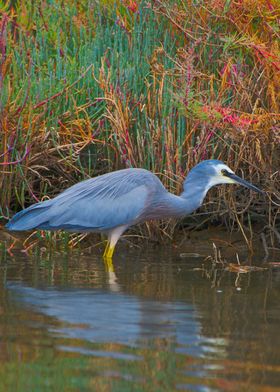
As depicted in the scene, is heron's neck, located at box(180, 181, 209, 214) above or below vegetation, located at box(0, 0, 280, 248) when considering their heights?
below

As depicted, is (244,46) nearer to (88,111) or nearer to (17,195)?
(88,111)

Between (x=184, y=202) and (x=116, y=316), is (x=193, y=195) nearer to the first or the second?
(x=184, y=202)

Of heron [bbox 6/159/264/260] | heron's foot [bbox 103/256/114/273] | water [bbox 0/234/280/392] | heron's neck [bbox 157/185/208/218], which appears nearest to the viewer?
water [bbox 0/234/280/392]

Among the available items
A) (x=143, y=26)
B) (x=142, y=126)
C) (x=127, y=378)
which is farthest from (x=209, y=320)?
(x=143, y=26)

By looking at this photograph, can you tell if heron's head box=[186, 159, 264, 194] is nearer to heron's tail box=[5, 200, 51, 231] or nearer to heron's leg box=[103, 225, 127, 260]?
heron's leg box=[103, 225, 127, 260]

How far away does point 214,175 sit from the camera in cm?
785

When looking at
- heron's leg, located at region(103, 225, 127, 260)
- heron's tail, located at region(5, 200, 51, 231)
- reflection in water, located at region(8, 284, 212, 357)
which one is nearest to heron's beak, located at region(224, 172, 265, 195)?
heron's leg, located at region(103, 225, 127, 260)

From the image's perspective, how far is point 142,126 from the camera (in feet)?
27.5

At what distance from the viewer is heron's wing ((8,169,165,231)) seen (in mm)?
7594

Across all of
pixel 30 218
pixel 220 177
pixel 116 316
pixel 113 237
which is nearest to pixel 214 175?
pixel 220 177

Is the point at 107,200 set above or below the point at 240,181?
below

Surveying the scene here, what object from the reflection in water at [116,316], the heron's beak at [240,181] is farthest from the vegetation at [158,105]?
the reflection in water at [116,316]

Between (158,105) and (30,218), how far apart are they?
5.14ft

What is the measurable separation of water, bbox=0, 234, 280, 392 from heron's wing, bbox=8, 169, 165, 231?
0.31 m
